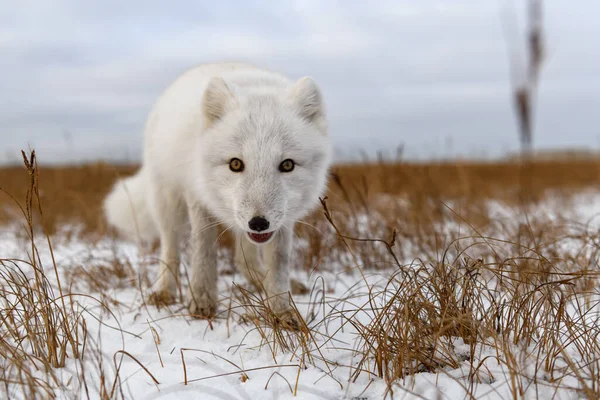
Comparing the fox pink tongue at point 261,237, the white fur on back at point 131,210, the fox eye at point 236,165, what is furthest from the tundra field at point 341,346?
the white fur on back at point 131,210

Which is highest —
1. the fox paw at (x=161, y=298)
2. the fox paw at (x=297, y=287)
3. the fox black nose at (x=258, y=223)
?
the fox black nose at (x=258, y=223)

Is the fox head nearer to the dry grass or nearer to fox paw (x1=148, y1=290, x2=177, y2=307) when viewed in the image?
the dry grass

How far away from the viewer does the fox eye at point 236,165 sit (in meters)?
2.49

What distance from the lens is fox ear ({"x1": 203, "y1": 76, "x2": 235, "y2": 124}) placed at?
8.64ft

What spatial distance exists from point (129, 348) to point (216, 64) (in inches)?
86.5

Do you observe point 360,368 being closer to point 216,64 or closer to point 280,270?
point 280,270

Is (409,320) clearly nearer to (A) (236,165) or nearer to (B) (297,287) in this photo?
(A) (236,165)

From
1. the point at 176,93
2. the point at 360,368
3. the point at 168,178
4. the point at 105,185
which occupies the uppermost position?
the point at 176,93

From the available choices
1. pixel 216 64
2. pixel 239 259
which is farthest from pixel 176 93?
pixel 239 259

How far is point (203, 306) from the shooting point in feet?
9.45

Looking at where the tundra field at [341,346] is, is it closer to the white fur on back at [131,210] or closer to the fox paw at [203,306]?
the fox paw at [203,306]

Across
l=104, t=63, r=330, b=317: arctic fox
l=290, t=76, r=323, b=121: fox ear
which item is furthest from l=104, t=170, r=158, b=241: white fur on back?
l=290, t=76, r=323, b=121: fox ear

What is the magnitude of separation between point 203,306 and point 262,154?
1047 millimetres

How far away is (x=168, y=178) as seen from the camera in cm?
317
